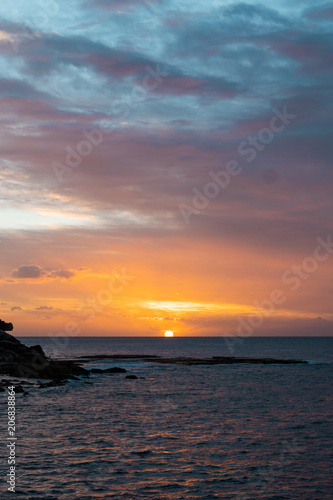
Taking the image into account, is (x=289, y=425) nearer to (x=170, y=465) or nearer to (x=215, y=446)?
(x=215, y=446)

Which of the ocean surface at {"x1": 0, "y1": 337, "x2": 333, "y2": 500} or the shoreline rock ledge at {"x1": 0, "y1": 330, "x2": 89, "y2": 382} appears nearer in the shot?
the ocean surface at {"x1": 0, "y1": 337, "x2": 333, "y2": 500}

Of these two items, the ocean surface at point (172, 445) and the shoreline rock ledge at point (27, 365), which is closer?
the ocean surface at point (172, 445)

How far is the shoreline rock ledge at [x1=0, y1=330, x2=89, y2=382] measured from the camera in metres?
67.1

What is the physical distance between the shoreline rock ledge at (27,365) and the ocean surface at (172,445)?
41.8 ft

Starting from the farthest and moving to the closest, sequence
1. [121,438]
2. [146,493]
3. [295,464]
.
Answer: [121,438] → [295,464] → [146,493]

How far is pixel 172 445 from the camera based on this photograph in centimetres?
3036

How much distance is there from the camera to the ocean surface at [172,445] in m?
22.4

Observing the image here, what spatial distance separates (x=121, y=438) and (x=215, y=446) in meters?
6.61

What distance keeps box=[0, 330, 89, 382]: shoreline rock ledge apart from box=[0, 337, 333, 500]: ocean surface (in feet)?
41.8

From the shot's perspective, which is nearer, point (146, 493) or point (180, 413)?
point (146, 493)

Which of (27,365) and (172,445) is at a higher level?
(27,365)

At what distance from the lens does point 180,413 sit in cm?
4219

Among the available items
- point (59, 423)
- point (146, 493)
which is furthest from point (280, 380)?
point (146, 493)

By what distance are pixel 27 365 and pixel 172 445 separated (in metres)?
46.2
